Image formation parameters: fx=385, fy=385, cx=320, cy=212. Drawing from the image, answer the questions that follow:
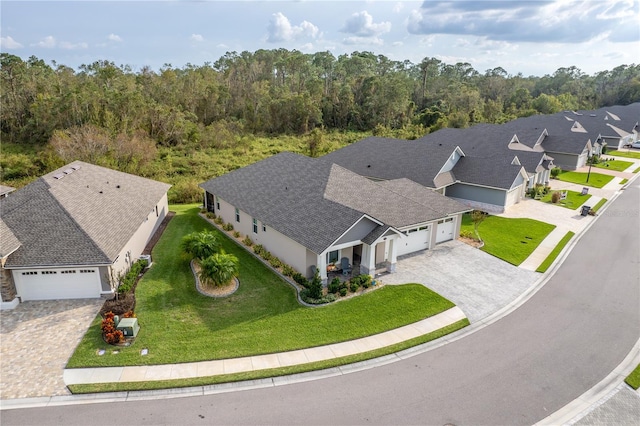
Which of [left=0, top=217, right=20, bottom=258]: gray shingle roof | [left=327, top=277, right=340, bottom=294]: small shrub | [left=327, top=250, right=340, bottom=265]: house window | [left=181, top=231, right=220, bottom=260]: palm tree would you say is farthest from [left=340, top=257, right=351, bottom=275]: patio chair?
[left=0, top=217, right=20, bottom=258]: gray shingle roof

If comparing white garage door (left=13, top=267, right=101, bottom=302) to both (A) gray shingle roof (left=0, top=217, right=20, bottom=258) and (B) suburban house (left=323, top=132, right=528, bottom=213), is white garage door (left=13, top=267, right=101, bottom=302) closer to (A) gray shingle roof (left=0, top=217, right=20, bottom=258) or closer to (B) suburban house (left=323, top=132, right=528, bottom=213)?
(A) gray shingle roof (left=0, top=217, right=20, bottom=258)

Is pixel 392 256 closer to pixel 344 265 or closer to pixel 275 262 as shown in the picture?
pixel 344 265

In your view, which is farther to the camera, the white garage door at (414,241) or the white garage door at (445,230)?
the white garage door at (445,230)

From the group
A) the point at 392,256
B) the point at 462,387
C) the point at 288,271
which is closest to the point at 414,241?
the point at 392,256

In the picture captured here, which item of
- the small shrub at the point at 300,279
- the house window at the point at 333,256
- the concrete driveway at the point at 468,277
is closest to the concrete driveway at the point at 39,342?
the small shrub at the point at 300,279

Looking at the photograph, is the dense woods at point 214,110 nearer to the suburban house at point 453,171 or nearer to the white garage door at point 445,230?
the suburban house at point 453,171
